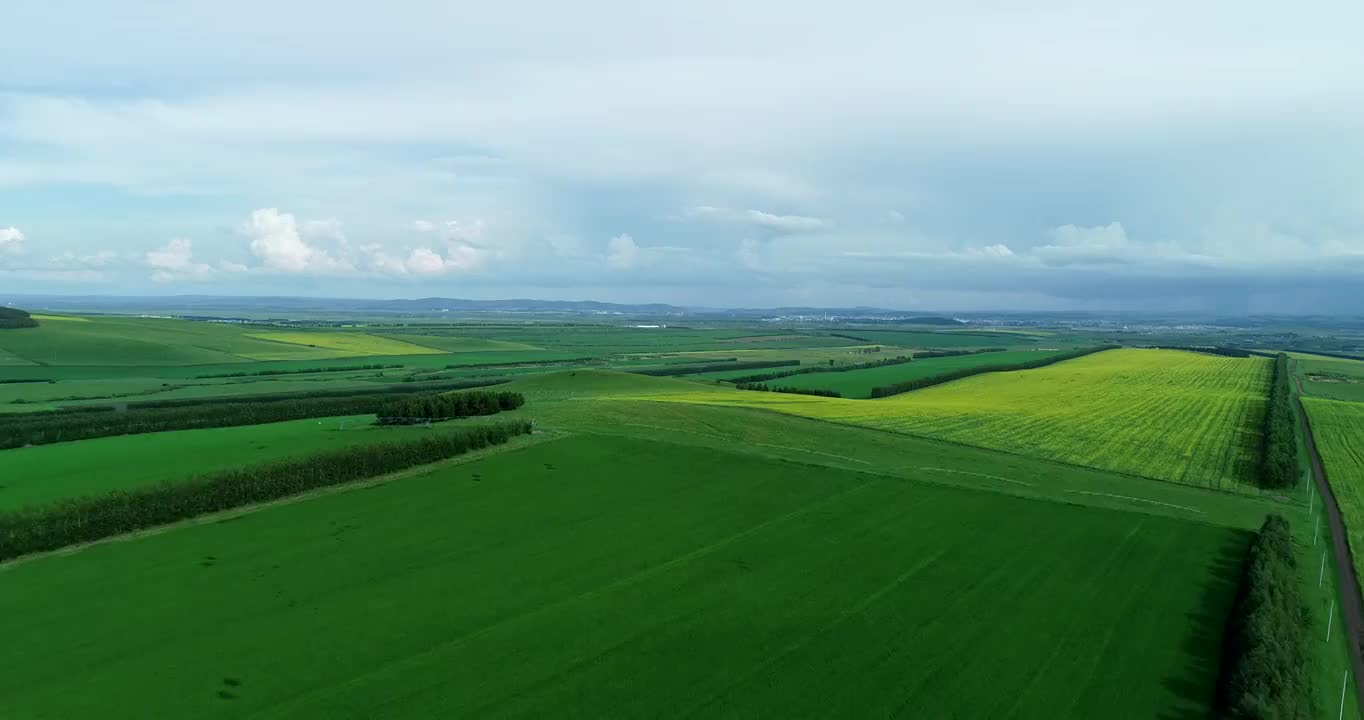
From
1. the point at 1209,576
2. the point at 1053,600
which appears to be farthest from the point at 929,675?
the point at 1209,576

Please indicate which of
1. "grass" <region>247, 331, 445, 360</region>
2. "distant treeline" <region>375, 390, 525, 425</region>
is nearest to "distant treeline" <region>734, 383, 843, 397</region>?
"distant treeline" <region>375, 390, 525, 425</region>

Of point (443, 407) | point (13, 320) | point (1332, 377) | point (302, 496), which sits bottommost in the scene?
point (302, 496)

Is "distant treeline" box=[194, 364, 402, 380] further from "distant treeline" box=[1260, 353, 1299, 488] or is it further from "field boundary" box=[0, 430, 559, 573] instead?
"distant treeline" box=[1260, 353, 1299, 488]

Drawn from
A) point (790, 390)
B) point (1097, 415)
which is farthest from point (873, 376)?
point (1097, 415)

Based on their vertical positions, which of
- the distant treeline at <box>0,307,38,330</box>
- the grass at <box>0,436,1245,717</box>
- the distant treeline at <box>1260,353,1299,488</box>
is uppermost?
the distant treeline at <box>0,307,38,330</box>

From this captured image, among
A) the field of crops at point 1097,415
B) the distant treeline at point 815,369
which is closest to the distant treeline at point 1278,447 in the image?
the field of crops at point 1097,415

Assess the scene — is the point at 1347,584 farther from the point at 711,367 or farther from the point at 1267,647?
the point at 711,367

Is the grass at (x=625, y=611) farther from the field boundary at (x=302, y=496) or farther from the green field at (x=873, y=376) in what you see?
the green field at (x=873, y=376)
